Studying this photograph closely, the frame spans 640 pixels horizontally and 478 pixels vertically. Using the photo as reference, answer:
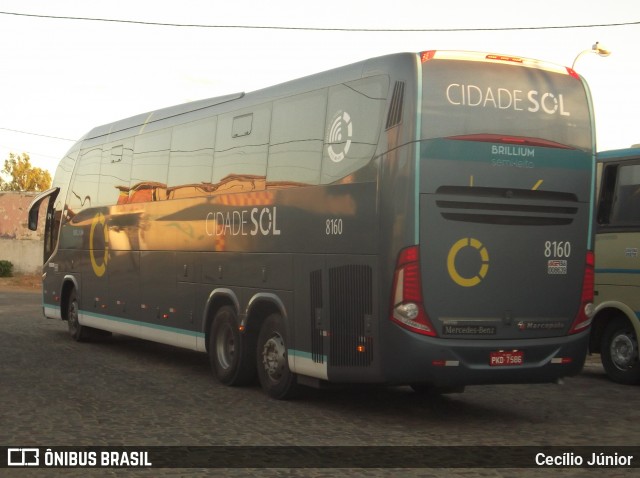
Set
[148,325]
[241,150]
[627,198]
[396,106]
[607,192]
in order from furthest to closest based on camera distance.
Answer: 1. [148,325]
2. [607,192]
3. [627,198]
4. [241,150]
5. [396,106]

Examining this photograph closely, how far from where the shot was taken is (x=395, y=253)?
10.1 m

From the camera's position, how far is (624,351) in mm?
14500

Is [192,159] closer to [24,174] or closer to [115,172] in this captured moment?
[115,172]

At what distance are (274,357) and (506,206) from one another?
134 inches

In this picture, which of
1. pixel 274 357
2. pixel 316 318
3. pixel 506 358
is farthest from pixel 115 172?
pixel 506 358

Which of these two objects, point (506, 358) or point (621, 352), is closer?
point (506, 358)

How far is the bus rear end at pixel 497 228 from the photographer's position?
33.1 ft

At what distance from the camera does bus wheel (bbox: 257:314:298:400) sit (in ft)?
39.0

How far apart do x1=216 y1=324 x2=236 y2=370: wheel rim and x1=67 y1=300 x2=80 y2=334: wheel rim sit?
638 cm

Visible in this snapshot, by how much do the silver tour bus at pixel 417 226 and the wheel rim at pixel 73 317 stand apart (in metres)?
7.01

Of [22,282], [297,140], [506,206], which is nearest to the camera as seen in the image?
[506,206]

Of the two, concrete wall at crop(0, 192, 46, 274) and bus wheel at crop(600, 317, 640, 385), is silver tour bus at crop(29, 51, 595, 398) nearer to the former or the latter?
bus wheel at crop(600, 317, 640, 385)

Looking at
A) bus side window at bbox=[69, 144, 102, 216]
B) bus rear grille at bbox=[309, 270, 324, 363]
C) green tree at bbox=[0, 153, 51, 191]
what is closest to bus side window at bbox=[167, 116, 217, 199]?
bus rear grille at bbox=[309, 270, 324, 363]

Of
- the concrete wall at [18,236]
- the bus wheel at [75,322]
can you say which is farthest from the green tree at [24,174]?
the bus wheel at [75,322]
